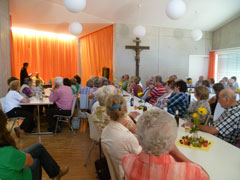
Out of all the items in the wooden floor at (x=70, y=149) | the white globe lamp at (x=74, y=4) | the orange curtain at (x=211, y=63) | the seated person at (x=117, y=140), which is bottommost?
the wooden floor at (x=70, y=149)

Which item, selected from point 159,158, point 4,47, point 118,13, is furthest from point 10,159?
point 118,13

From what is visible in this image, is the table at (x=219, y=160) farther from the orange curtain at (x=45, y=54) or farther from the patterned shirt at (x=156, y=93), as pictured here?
the orange curtain at (x=45, y=54)

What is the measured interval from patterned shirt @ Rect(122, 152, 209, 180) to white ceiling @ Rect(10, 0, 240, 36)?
246 inches

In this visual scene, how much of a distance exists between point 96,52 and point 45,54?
2658mm

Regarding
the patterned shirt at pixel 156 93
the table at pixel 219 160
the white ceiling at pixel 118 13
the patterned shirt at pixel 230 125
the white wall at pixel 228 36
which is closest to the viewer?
the table at pixel 219 160

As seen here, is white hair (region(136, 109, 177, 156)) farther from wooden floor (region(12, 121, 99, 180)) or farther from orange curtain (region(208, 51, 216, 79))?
orange curtain (region(208, 51, 216, 79))

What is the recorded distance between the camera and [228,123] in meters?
2.09

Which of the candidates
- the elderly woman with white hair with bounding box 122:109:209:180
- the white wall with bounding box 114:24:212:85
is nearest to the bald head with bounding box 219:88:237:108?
the elderly woman with white hair with bounding box 122:109:209:180

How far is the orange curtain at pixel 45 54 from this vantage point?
9070 millimetres

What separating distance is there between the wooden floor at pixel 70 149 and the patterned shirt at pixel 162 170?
1.79 m

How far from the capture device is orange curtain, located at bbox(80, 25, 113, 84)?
841cm

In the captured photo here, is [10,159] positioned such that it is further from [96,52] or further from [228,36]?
[228,36]

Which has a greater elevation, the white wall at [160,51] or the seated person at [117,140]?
the white wall at [160,51]

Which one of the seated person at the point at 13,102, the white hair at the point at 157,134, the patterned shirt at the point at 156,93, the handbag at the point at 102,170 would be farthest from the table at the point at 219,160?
the seated person at the point at 13,102
